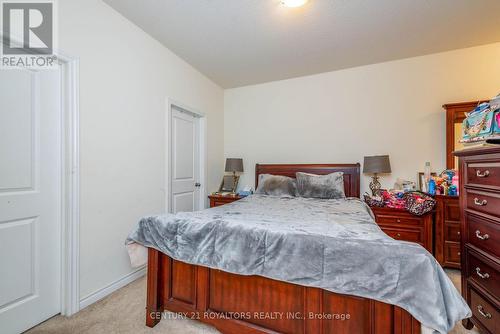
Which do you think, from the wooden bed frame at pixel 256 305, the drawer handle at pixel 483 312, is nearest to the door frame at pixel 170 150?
the wooden bed frame at pixel 256 305

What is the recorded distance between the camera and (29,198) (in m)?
1.59

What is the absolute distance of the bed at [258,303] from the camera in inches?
42.5

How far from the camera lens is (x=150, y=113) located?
2.54m

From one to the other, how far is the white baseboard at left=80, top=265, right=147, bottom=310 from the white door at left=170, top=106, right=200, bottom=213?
2.72ft

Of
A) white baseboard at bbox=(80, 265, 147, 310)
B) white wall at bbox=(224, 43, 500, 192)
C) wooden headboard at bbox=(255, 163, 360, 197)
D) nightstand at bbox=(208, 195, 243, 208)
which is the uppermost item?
white wall at bbox=(224, 43, 500, 192)

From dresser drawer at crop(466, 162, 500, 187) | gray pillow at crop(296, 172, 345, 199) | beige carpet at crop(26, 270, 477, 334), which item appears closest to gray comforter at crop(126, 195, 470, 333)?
beige carpet at crop(26, 270, 477, 334)

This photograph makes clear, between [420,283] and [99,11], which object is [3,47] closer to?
[99,11]

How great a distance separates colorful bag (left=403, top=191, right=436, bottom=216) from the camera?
246cm

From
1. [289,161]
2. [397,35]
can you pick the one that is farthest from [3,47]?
[397,35]

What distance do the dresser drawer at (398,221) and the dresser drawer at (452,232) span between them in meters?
0.25

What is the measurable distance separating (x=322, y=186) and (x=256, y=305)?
1.90 m

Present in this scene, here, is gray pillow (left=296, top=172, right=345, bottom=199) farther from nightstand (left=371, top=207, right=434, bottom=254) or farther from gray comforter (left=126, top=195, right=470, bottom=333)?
gray comforter (left=126, top=195, right=470, bottom=333)

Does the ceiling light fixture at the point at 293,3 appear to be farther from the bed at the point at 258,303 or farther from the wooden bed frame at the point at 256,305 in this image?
the wooden bed frame at the point at 256,305

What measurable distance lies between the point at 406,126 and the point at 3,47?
13.6ft
